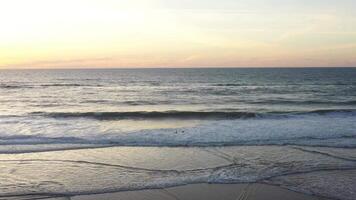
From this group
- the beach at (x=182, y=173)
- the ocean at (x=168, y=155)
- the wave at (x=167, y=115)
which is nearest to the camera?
the beach at (x=182, y=173)

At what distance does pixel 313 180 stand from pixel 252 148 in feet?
12.6

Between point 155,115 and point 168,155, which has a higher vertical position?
point 168,155

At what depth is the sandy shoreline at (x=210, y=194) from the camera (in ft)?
25.8

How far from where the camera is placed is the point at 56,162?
1085 centimetres

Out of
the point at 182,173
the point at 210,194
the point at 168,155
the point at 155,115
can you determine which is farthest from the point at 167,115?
the point at 210,194

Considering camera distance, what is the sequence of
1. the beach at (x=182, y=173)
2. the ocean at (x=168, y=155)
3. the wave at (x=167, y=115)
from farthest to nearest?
the wave at (x=167, y=115) < the ocean at (x=168, y=155) < the beach at (x=182, y=173)

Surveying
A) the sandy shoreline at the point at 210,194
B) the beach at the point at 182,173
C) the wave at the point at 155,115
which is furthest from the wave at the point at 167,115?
the sandy shoreline at the point at 210,194

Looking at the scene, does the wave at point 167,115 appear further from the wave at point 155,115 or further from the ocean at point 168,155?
the ocean at point 168,155

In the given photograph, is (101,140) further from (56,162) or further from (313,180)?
(313,180)

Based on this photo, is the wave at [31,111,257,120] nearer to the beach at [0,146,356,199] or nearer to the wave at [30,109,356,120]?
the wave at [30,109,356,120]

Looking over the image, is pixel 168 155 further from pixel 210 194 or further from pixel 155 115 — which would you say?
pixel 155 115

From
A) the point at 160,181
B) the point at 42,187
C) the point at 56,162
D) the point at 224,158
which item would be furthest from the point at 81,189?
the point at 224,158

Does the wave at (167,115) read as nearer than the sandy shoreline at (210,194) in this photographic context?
No

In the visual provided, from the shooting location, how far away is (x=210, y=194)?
8047 mm
